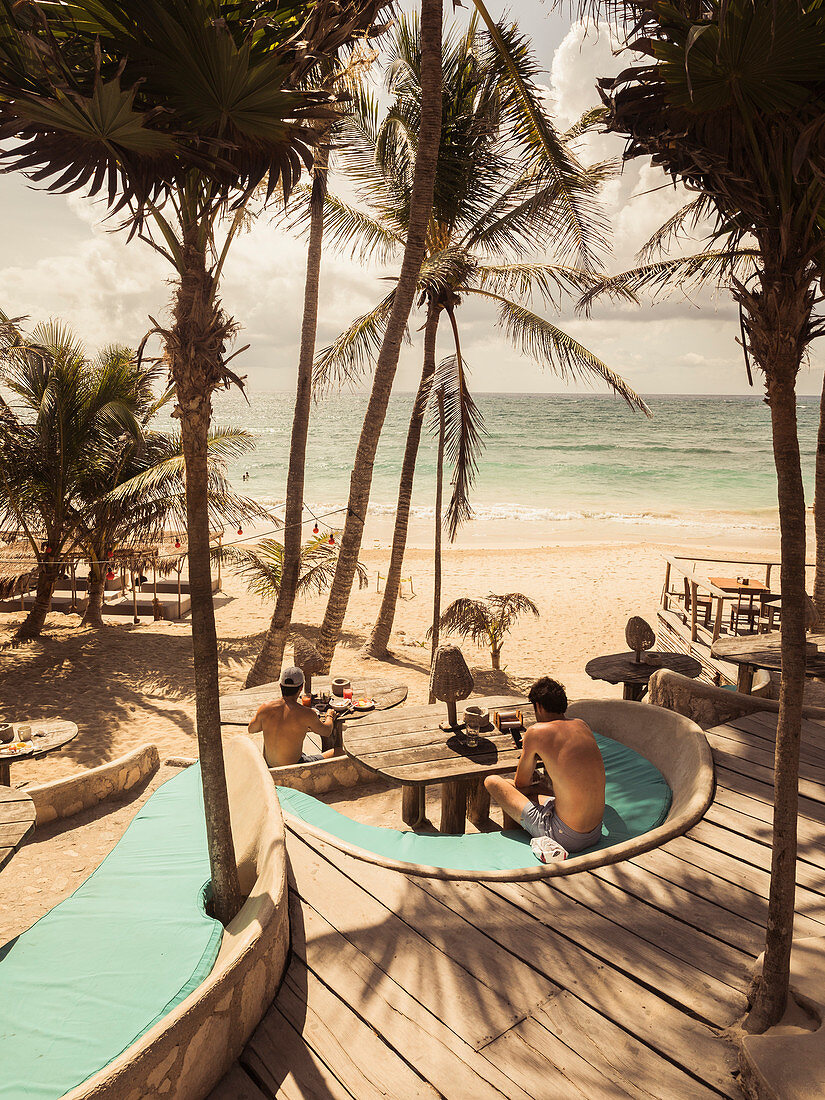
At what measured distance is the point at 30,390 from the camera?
10.7 metres

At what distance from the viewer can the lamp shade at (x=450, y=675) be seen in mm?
4414

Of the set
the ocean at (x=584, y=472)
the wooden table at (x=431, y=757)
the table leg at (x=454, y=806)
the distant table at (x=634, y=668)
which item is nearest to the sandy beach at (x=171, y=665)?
the wooden table at (x=431, y=757)

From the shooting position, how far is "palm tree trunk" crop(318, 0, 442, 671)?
23.2 feet

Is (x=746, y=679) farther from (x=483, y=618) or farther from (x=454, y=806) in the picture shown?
(x=483, y=618)

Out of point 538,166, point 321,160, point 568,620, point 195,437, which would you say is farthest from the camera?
point 568,620

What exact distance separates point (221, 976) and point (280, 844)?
707 mm

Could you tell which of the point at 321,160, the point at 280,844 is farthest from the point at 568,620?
the point at 280,844

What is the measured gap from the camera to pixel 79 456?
35.3 feet

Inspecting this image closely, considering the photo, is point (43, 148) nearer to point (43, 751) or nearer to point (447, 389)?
point (43, 751)

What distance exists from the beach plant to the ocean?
1357 cm

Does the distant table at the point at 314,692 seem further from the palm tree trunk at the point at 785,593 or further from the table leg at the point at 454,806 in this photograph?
the palm tree trunk at the point at 785,593

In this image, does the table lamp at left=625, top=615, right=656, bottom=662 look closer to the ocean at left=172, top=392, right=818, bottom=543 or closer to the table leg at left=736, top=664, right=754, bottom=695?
the table leg at left=736, top=664, right=754, bottom=695

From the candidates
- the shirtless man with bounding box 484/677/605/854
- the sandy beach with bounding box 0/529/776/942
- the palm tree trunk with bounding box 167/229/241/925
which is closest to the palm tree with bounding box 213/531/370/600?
the sandy beach with bounding box 0/529/776/942

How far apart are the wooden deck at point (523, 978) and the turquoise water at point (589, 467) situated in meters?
16.4
